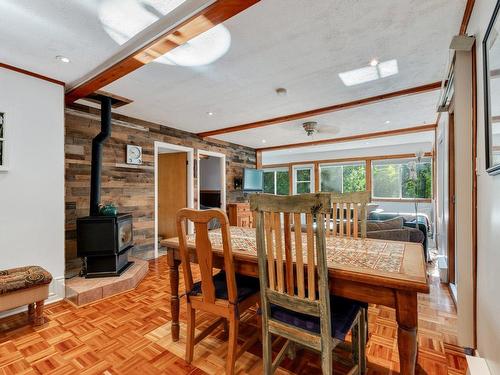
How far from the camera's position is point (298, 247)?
3.83 feet

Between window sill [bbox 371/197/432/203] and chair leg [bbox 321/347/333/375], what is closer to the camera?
chair leg [bbox 321/347/333/375]

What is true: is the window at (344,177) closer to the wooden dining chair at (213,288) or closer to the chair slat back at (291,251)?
the wooden dining chair at (213,288)

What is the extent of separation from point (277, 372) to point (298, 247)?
0.98 m

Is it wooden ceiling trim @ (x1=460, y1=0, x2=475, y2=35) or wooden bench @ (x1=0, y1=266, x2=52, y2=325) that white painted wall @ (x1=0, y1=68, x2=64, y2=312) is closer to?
wooden bench @ (x1=0, y1=266, x2=52, y2=325)

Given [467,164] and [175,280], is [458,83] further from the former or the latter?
[175,280]

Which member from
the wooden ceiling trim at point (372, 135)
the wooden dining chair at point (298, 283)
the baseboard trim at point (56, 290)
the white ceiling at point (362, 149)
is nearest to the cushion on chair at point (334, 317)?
the wooden dining chair at point (298, 283)

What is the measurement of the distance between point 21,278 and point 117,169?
192cm

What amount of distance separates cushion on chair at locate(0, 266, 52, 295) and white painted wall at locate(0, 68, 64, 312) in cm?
24

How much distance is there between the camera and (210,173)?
679cm

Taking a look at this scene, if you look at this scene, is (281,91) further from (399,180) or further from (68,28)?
(399,180)

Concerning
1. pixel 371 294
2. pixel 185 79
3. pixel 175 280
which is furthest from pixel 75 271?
pixel 371 294

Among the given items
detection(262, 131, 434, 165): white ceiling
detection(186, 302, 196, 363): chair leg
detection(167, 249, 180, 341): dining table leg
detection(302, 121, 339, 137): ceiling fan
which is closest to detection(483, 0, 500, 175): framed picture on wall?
→ detection(186, 302, 196, 363): chair leg

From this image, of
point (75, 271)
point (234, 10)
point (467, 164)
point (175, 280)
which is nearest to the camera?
point (234, 10)

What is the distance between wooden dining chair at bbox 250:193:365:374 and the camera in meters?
1.12
